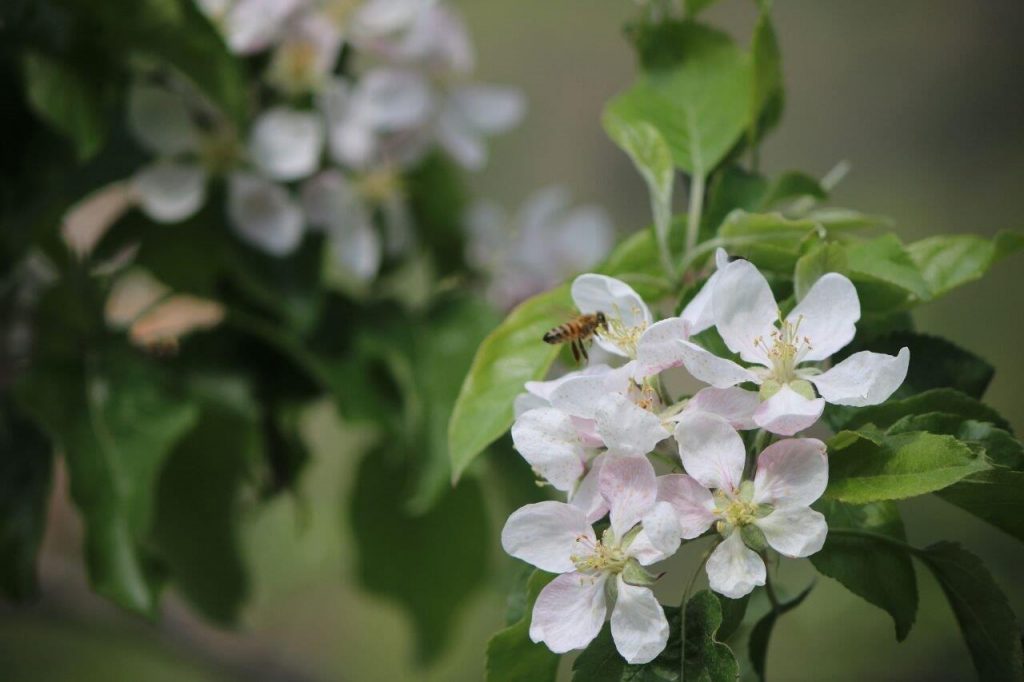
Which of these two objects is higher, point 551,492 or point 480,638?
point 551,492

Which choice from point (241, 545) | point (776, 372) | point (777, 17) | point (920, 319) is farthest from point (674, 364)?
point (777, 17)

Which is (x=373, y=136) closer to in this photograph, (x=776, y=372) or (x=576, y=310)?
(x=576, y=310)

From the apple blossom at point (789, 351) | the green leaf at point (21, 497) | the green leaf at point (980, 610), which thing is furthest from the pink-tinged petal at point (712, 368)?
the green leaf at point (21, 497)

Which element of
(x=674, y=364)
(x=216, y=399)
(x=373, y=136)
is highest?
(x=674, y=364)

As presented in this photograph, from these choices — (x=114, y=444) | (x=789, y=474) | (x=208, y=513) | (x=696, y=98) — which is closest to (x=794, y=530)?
(x=789, y=474)

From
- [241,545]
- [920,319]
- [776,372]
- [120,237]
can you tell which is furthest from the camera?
[920,319]

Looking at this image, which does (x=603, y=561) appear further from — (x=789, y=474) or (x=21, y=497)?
(x=21, y=497)
